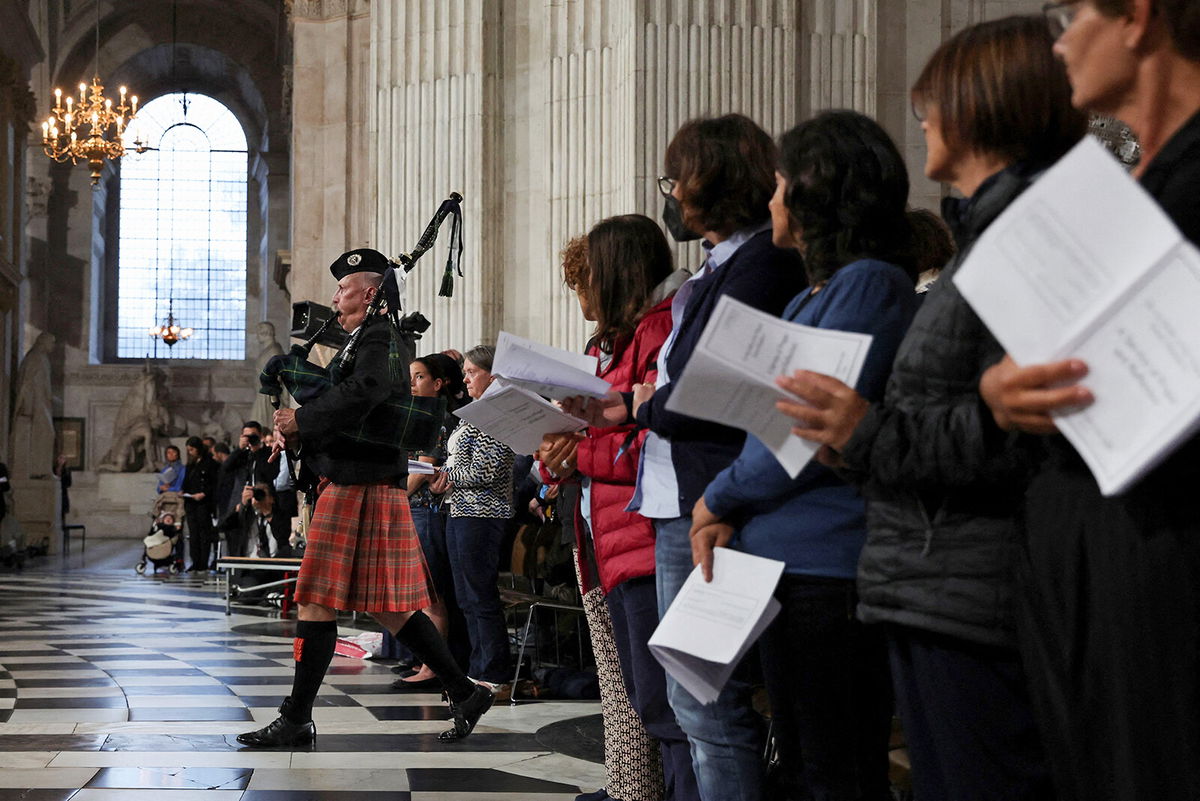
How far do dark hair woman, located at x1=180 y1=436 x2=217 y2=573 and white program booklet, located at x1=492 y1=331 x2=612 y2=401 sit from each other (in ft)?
50.8

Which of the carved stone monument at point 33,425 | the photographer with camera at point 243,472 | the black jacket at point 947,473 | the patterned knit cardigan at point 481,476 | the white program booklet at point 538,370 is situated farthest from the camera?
the carved stone monument at point 33,425

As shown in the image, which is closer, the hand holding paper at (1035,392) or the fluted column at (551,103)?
the hand holding paper at (1035,392)

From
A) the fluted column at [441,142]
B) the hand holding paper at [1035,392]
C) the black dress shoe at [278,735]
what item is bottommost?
the black dress shoe at [278,735]

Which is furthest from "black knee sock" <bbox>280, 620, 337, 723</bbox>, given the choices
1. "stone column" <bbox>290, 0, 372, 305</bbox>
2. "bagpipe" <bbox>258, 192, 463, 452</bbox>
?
"stone column" <bbox>290, 0, 372, 305</bbox>

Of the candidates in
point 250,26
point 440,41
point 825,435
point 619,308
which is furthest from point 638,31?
point 250,26

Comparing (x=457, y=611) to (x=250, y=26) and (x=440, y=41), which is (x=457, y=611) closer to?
(x=440, y=41)

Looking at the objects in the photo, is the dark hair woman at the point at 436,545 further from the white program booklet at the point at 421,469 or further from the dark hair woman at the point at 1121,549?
the dark hair woman at the point at 1121,549

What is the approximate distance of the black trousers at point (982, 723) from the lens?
1889 mm

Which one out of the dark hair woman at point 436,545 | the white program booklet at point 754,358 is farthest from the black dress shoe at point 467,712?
the white program booklet at point 754,358

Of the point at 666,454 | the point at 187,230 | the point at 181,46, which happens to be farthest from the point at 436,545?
the point at 187,230

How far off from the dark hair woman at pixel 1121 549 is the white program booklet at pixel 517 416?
6.13 ft

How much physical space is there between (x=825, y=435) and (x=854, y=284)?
42 centimetres

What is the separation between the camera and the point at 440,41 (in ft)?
32.3

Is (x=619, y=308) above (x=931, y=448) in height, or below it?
above
